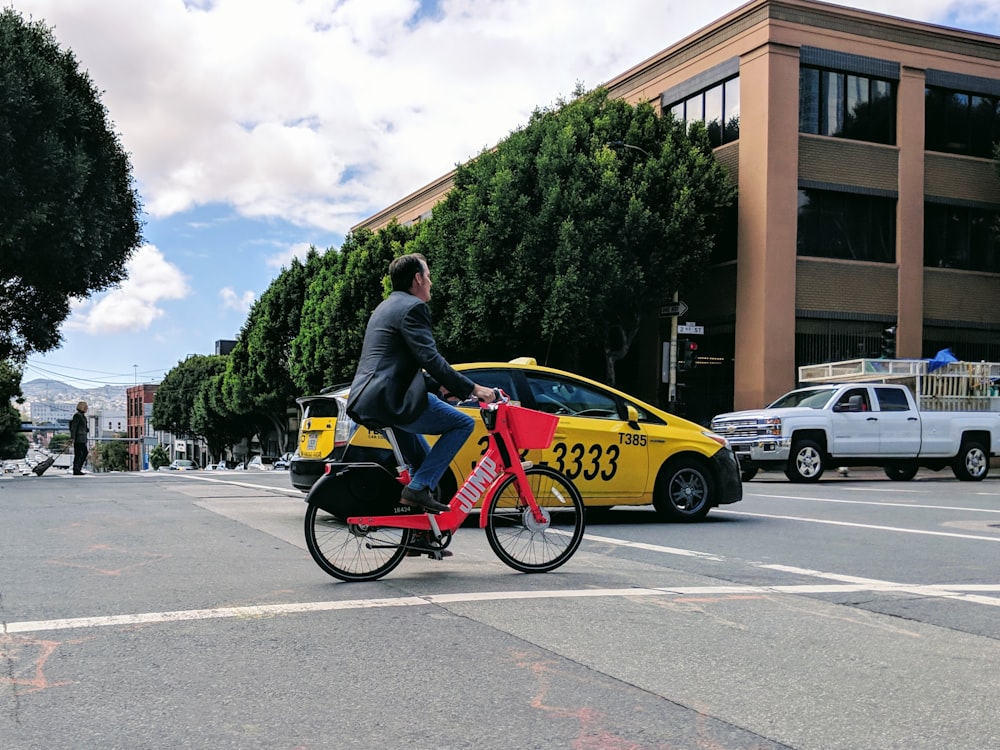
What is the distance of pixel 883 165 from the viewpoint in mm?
30188

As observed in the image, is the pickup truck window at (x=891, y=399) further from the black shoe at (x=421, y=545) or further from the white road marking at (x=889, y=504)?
the black shoe at (x=421, y=545)

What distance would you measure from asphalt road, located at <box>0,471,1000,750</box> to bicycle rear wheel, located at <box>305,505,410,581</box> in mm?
103

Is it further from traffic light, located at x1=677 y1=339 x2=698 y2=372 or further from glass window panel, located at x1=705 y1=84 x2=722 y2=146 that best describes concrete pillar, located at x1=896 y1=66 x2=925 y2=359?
traffic light, located at x1=677 y1=339 x2=698 y2=372

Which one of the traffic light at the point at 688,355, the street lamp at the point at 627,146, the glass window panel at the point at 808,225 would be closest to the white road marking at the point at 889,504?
the traffic light at the point at 688,355

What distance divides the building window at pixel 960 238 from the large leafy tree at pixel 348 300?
1782 cm

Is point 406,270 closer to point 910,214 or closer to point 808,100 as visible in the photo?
point 808,100

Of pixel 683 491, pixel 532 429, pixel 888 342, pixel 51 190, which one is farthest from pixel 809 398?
pixel 51 190

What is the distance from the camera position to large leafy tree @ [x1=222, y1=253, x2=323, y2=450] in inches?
2088

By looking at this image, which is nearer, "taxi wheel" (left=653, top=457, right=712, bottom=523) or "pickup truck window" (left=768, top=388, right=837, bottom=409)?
"taxi wheel" (left=653, top=457, right=712, bottom=523)

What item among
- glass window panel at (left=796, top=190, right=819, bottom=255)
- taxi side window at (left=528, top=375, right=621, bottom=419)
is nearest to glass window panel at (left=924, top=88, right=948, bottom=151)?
glass window panel at (left=796, top=190, right=819, bottom=255)

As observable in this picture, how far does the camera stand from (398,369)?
6.25 metres

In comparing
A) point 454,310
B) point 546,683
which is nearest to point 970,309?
point 454,310

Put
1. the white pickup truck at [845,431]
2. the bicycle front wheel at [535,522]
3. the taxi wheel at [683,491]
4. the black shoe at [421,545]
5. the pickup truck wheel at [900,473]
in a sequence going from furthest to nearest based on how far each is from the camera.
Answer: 1. the pickup truck wheel at [900,473]
2. the white pickup truck at [845,431]
3. the taxi wheel at [683,491]
4. the bicycle front wheel at [535,522]
5. the black shoe at [421,545]

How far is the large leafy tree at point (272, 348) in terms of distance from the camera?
5303cm
